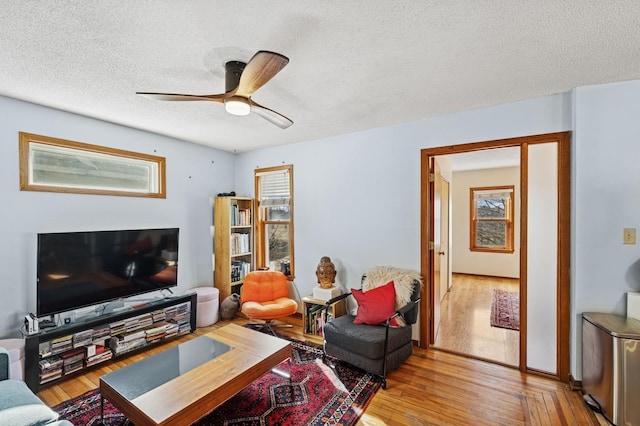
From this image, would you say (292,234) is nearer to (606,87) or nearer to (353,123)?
(353,123)

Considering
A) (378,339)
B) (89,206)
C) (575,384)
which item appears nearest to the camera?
(575,384)

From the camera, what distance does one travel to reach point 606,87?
2234 millimetres

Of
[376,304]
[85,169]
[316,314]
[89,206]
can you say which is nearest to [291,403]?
[376,304]

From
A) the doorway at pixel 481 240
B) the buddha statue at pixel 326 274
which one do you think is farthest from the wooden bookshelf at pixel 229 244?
the doorway at pixel 481 240

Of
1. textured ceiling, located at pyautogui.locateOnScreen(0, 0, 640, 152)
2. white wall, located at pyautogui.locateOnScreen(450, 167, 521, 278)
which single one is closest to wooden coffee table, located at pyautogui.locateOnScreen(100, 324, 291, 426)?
textured ceiling, located at pyautogui.locateOnScreen(0, 0, 640, 152)

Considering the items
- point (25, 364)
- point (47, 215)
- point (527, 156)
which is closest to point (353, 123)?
point (527, 156)

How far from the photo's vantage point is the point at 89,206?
2.98 m

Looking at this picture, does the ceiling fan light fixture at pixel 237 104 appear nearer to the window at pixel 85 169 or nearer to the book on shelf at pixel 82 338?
the window at pixel 85 169

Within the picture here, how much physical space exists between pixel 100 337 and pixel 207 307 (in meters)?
1.17

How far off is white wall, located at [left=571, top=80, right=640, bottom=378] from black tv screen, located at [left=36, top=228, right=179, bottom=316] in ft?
13.3

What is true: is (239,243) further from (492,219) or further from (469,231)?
(492,219)

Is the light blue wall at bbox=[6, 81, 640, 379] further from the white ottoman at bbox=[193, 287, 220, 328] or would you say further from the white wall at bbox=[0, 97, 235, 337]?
the white ottoman at bbox=[193, 287, 220, 328]

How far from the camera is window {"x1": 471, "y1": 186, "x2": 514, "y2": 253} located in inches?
247

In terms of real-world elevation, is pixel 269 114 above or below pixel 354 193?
above
